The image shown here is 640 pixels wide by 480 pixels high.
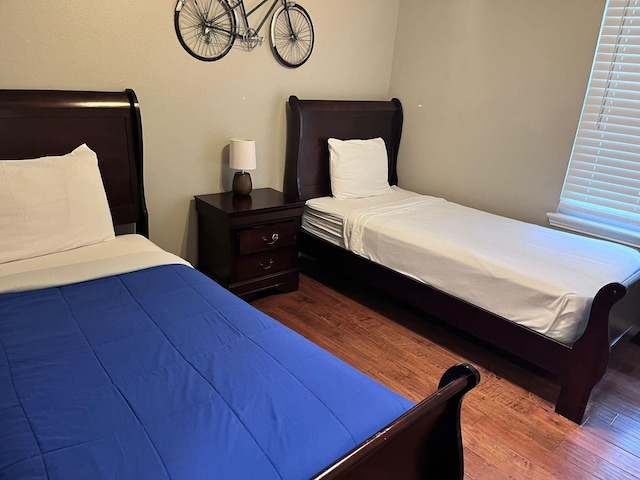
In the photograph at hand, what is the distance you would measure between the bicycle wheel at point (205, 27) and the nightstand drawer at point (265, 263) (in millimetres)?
1206

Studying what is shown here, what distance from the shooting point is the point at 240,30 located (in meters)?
2.83

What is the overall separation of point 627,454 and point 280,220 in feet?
6.74

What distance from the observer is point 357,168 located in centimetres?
336

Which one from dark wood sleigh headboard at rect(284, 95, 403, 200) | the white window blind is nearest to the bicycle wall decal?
dark wood sleigh headboard at rect(284, 95, 403, 200)

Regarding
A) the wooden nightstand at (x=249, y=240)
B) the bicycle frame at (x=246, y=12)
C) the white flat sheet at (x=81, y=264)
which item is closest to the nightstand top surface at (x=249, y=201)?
the wooden nightstand at (x=249, y=240)

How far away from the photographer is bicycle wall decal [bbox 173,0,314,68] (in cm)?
264

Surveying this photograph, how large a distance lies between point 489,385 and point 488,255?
65 centimetres

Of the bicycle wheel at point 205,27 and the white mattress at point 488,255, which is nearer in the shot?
the white mattress at point 488,255

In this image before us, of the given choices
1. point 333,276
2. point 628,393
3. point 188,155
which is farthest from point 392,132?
point 628,393

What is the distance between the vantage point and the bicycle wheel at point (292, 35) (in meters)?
3.00

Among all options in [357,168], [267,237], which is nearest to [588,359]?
[267,237]

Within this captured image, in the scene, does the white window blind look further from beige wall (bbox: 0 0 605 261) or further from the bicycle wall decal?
the bicycle wall decal

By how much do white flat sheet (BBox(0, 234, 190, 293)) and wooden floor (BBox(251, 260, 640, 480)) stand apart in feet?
3.17

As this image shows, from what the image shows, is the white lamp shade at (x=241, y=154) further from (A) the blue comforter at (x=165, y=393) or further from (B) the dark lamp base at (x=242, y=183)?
(A) the blue comforter at (x=165, y=393)
